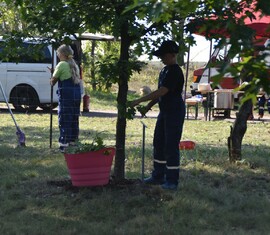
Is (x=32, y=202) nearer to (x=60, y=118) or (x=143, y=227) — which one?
(x=143, y=227)

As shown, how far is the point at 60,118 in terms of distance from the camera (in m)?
8.91

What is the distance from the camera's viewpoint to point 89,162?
5984mm

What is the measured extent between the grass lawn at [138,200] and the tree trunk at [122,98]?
26 cm

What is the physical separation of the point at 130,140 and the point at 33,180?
3959 millimetres

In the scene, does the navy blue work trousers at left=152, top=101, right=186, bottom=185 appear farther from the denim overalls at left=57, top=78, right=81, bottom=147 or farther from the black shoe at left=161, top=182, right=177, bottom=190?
the denim overalls at left=57, top=78, right=81, bottom=147

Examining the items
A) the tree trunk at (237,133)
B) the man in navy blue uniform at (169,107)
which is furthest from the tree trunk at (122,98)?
the tree trunk at (237,133)

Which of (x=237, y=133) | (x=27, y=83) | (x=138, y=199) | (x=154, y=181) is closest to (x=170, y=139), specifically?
(x=154, y=181)

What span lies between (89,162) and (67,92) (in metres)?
2.91

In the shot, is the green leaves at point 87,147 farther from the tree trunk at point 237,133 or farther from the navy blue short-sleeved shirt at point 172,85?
the tree trunk at point 237,133

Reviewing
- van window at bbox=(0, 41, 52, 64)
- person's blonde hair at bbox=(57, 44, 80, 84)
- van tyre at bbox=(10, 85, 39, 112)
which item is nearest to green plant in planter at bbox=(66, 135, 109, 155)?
van window at bbox=(0, 41, 52, 64)

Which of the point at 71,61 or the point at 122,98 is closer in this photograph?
the point at 122,98

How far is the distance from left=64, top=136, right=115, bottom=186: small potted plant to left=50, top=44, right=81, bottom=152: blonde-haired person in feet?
7.72

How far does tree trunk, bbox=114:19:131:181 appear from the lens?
5.82 meters

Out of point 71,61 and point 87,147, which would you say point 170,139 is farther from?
point 71,61
